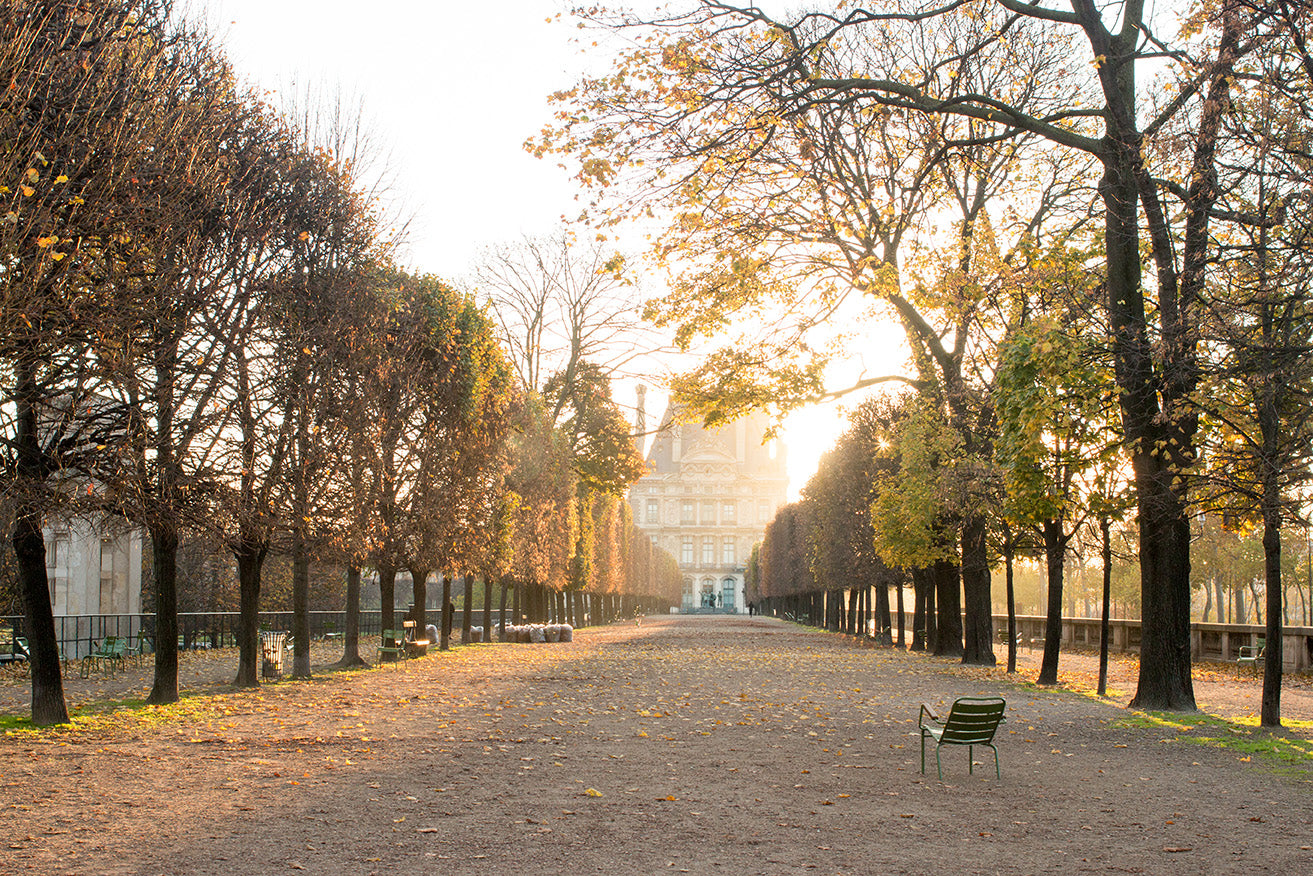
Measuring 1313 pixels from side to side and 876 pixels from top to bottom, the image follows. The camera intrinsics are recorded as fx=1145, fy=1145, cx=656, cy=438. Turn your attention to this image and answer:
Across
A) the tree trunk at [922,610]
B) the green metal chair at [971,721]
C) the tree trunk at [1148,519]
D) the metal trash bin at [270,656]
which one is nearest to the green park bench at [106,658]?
the metal trash bin at [270,656]

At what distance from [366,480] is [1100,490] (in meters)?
13.1

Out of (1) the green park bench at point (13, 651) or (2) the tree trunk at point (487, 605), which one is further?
(2) the tree trunk at point (487, 605)

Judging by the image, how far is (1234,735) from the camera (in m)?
12.9

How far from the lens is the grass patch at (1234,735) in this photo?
36.9ft

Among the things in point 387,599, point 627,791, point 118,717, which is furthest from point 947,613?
point 627,791

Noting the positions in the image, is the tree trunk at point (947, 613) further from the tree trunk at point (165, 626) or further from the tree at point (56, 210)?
the tree at point (56, 210)

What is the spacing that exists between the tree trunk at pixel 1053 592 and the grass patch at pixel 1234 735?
17.7 ft

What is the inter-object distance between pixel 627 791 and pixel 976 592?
1765 cm

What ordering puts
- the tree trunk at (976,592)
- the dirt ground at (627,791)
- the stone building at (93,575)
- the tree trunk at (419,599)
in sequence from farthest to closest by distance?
the stone building at (93,575)
the tree trunk at (419,599)
the tree trunk at (976,592)
the dirt ground at (627,791)

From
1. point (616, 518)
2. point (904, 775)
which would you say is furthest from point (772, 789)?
point (616, 518)

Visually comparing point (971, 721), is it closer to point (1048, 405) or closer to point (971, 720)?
point (971, 720)

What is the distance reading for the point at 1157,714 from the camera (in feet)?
48.8

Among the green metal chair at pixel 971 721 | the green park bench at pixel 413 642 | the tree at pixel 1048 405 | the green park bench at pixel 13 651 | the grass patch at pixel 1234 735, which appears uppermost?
the tree at pixel 1048 405

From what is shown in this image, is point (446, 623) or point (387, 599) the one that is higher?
point (387, 599)
